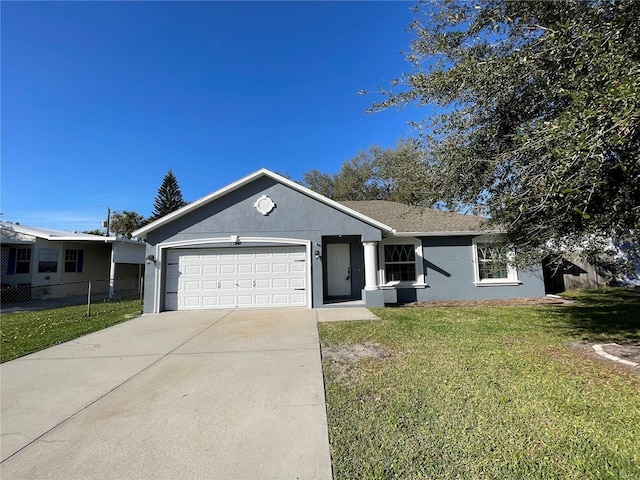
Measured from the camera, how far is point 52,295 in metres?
16.5

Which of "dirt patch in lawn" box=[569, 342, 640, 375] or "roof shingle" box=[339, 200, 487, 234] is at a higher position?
"roof shingle" box=[339, 200, 487, 234]

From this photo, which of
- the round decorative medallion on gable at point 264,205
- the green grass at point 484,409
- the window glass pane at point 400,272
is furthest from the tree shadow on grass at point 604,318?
the round decorative medallion on gable at point 264,205

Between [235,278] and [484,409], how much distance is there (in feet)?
30.1

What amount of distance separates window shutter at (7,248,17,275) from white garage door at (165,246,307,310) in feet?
36.8

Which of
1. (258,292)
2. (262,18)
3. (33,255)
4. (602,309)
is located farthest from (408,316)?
(33,255)

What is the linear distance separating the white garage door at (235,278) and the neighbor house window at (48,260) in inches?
409

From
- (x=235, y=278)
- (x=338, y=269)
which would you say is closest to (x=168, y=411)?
(x=235, y=278)

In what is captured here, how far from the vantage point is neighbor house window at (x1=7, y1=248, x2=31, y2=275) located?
629 inches

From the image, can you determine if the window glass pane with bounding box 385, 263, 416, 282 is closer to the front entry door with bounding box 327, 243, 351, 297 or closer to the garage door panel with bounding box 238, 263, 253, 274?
the front entry door with bounding box 327, 243, 351, 297

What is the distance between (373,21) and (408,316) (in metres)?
8.39

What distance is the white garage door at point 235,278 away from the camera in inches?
441

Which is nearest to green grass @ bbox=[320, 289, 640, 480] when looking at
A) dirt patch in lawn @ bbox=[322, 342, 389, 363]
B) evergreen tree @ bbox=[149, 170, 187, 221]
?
dirt patch in lawn @ bbox=[322, 342, 389, 363]

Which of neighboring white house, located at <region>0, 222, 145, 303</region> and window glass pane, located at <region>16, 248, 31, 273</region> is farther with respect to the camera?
window glass pane, located at <region>16, 248, 31, 273</region>

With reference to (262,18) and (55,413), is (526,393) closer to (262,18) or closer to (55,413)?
(55,413)
